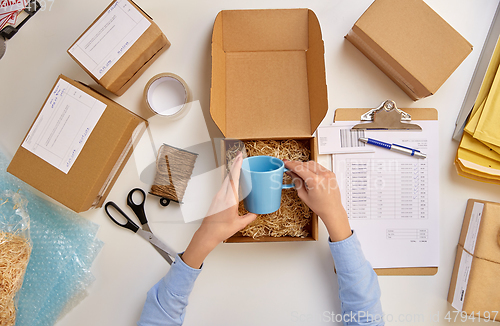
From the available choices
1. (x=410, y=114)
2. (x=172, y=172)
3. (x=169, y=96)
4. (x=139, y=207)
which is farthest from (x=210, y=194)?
(x=410, y=114)

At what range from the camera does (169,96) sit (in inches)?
38.3

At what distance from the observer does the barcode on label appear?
973mm

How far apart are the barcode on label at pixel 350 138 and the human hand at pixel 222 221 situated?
1.33 ft

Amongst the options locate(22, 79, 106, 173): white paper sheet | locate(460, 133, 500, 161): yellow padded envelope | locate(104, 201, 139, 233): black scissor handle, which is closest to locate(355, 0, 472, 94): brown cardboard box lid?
locate(460, 133, 500, 161): yellow padded envelope

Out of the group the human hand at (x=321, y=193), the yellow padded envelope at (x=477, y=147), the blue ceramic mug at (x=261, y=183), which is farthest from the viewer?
the yellow padded envelope at (x=477, y=147)

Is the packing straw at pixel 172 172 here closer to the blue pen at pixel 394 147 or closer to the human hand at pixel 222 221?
the human hand at pixel 222 221

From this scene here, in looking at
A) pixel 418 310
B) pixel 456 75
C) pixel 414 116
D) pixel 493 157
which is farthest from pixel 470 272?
pixel 456 75

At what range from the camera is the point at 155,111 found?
94cm

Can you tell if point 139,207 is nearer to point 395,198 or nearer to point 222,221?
point 222,221

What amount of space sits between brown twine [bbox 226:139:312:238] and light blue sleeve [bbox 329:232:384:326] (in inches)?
4.9

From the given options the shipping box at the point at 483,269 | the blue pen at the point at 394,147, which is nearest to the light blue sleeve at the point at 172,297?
the blue pen at the point at 394,147

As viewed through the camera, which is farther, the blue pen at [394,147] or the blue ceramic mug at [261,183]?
the blue pen at [394,147]

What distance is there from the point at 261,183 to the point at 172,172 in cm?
37

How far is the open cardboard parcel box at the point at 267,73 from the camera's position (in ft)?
2.94
